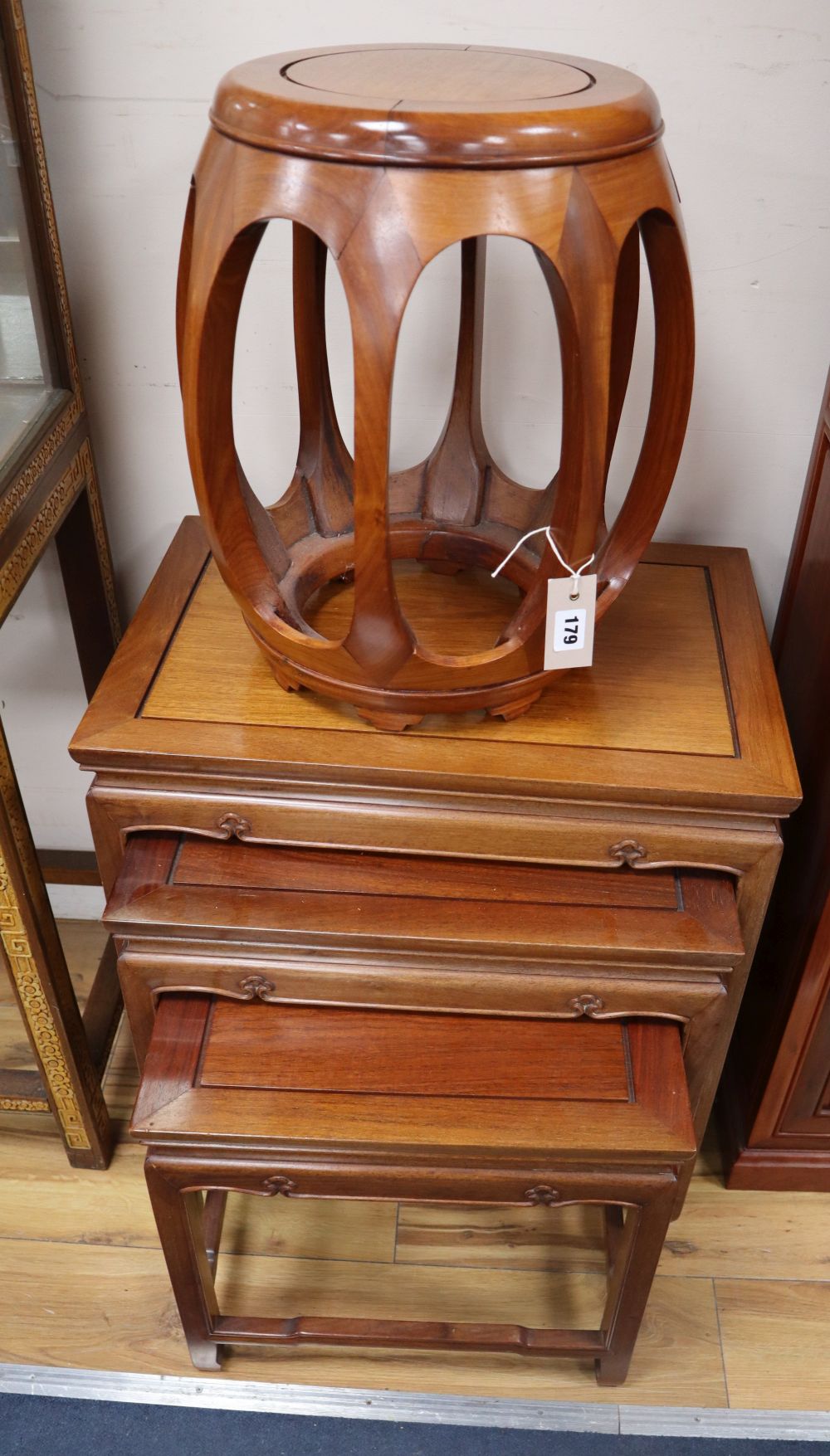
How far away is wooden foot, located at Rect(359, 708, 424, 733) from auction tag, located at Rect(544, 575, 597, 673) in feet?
0.41

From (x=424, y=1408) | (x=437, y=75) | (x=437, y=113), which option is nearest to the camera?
(x=437, y=113)

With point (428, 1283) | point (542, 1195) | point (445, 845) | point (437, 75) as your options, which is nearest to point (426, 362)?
point (437, 75)

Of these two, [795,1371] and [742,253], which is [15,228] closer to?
[742,253]

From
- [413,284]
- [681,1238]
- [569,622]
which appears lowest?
[681,1238]

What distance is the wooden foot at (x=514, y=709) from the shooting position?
1.02 meters

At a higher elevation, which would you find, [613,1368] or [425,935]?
[425,935]

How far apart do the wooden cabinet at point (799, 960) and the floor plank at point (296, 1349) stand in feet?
0.64

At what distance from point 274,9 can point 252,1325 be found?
124 cm

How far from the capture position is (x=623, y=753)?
1.00 metres

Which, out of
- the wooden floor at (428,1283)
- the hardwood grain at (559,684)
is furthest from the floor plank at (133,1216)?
the hardwood grain at (559,684)

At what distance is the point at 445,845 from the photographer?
3.34ft

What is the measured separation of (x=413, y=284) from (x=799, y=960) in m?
0.79

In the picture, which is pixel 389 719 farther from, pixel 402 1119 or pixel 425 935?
pixel 402 1119

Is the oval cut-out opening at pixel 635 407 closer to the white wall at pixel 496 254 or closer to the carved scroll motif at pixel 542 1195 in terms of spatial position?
the white wall at pixel 496 254
